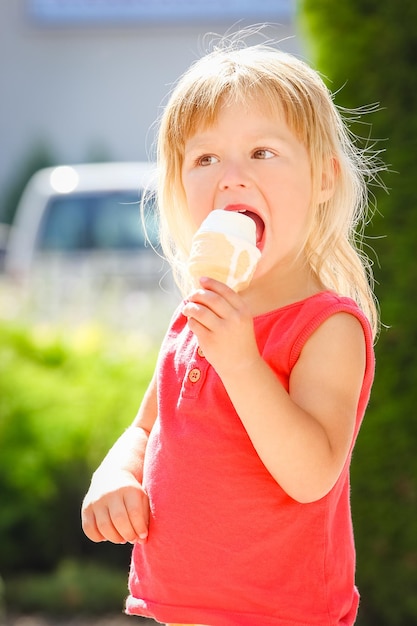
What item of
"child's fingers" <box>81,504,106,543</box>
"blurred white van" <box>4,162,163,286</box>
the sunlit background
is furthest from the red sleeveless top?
"blurred white van" <box>4,162,163,286</box>

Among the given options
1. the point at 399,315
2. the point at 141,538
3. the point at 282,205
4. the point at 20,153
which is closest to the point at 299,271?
the point at 282,205

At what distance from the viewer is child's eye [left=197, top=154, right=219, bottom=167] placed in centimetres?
211

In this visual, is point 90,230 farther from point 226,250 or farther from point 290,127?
point 226,250

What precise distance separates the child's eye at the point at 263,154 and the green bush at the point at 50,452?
12.0ft

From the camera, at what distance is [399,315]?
425cm

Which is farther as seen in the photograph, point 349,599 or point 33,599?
point 33,599

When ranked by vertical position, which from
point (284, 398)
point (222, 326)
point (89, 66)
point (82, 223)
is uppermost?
point (89, 66)

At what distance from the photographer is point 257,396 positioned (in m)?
A: 1.86

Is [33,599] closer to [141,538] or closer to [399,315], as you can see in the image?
[399,315]

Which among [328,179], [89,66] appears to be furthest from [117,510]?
[89,66]

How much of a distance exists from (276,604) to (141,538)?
293 mm

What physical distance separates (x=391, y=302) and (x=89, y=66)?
3270 centimetres

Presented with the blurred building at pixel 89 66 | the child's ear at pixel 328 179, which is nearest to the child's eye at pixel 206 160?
the child's ear at pixel 328 179

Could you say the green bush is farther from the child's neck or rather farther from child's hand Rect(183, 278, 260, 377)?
child's hand Rect(183, 278, 260, 377)
